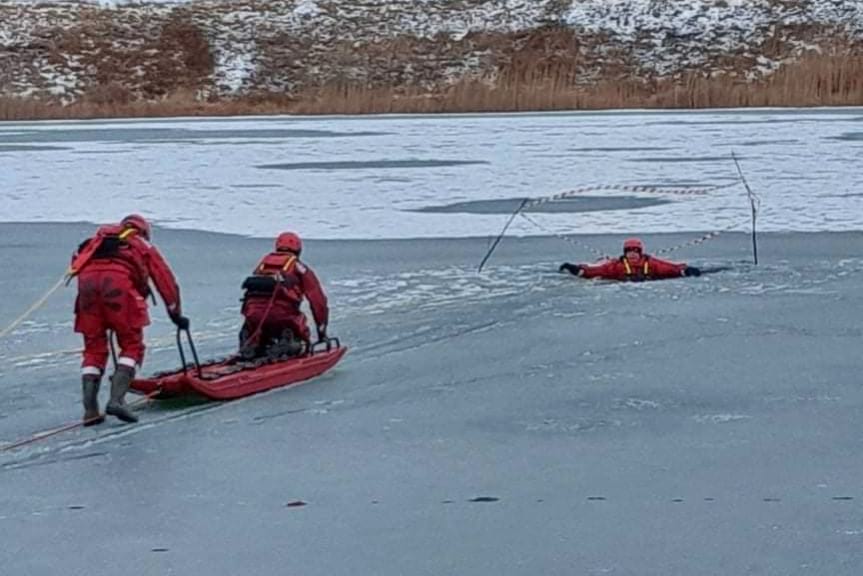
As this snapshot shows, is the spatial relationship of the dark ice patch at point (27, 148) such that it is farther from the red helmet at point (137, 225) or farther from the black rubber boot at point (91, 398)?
the black rubber boot at point (91, 398)

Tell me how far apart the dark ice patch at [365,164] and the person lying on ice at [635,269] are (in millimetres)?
7904

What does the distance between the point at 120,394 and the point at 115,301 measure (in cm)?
37

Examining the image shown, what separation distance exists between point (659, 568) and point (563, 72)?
1297 inches

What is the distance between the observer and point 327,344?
26.3ft

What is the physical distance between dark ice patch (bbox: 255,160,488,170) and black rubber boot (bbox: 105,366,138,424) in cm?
1163

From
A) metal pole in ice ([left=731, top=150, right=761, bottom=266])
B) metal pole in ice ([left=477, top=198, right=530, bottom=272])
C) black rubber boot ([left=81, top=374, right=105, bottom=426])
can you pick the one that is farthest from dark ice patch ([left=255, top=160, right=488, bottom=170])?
black rubber boot ([left=81, top=374, right=105, bottom=426])

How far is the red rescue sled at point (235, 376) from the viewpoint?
7180mm

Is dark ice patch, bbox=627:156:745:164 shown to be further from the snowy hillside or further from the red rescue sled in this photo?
the snowy hillside

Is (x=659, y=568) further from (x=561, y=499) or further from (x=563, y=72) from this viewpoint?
(x=563, y=72)

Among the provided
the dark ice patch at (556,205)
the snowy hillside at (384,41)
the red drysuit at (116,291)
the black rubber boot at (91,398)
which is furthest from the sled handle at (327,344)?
the snowy hillside at (384,41)

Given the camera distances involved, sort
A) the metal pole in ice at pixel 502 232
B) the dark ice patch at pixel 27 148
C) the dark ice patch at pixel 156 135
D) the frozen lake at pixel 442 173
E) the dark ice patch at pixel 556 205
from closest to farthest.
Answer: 1. the metal pole in ice at pixel 502 232
2. the frozen lake at pixel 442 173
3. the dark ice patch at pixel 556 205
4. the dark ice patch at pixel 27 148
5. the dark ice patch at pixel 156 135

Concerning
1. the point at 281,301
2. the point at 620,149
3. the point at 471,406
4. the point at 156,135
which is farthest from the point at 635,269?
the point at 156,135

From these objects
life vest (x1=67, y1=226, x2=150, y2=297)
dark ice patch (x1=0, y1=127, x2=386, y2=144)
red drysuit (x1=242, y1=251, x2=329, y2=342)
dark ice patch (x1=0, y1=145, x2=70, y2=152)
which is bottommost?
dark ice patch (x1=0, y1=127, x2=386, y2=144)

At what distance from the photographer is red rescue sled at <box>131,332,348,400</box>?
7180 mm
